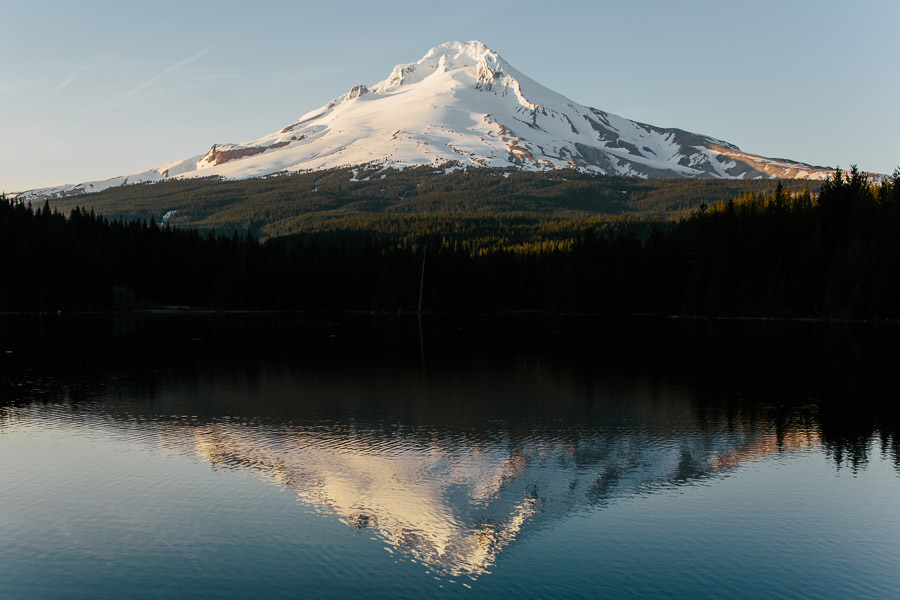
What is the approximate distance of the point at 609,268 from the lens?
16788cm

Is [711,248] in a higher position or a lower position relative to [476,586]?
higher

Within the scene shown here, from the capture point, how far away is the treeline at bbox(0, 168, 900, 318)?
11244 cm

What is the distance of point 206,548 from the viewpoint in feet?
54.7

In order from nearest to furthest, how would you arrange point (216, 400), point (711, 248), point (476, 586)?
1. point (476, 586)
2. point (216, 400)
3. point (711, 248)

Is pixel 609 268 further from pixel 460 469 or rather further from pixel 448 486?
pixel 448 486

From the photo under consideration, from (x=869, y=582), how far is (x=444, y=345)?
197 ft

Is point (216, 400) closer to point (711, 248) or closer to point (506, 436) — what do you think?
point (506, 436)

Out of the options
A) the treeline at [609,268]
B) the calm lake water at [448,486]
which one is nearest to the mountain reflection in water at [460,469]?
the calm lake water at [448,486]

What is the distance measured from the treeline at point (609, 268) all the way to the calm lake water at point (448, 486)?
74.4m

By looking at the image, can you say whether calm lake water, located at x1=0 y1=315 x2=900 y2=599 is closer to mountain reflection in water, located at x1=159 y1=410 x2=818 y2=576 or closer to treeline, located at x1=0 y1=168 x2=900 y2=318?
mountain reflection in water, located at x1=159 y1=410 x2=818 y2=576

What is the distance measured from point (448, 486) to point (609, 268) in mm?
150867

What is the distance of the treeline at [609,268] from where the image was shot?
11244cm

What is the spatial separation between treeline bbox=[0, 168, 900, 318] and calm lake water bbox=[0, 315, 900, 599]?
7441 centimetres

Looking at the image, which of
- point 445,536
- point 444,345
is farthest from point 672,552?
point 444,345
